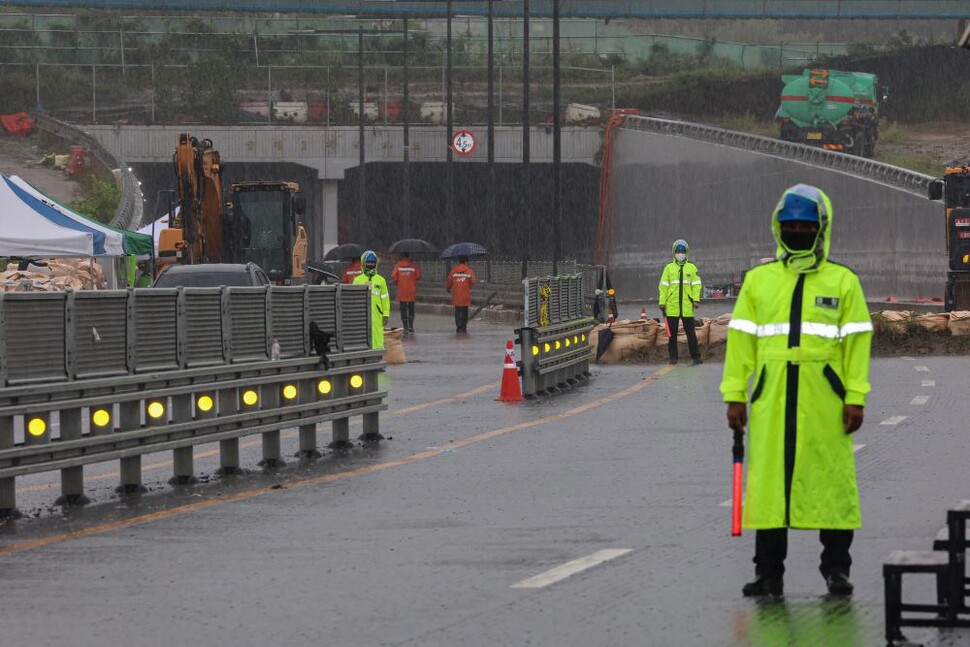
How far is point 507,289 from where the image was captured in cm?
5666

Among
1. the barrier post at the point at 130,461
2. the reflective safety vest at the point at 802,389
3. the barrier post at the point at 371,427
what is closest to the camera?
the reflective safety vest at the point at 802,389

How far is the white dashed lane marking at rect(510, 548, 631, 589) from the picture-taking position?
9.18 m

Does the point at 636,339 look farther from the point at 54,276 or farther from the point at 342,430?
the point at 54,276

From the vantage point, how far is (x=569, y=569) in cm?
962

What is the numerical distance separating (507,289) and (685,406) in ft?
116

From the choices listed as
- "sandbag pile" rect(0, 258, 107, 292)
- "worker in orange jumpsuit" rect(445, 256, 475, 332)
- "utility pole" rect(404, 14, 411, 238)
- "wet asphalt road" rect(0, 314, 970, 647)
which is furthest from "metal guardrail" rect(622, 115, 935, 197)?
"wet asphalt road" rect(0, 314, 970, 647)

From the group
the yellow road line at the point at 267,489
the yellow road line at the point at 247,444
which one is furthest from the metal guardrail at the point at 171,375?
the yellow road line at the point at 267,489

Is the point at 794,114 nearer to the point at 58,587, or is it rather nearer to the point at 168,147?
the point at 168,147

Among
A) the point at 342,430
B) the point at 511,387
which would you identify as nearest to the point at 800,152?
the point at 511,387

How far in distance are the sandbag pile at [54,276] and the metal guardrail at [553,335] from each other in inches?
440

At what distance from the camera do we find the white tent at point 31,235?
3238cm

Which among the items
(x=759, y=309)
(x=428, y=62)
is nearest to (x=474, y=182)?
(x=428, y=62)

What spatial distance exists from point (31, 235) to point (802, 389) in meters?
25.9

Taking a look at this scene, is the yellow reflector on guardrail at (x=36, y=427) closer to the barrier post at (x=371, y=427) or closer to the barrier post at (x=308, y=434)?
the barrier post at (x=308, y=434)
